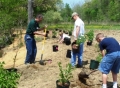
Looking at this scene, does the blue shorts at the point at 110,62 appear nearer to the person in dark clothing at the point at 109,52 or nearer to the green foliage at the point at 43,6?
the person in dark clothing at the point at 109,52

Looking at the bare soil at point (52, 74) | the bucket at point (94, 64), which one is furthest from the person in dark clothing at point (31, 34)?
the bucket at point (94, 64)

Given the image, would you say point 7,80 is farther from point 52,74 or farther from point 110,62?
point 52,74

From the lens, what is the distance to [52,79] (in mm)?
9188

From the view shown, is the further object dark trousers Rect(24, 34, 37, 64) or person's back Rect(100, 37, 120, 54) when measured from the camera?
dark trousers Rect(24, 34, 37, 64)

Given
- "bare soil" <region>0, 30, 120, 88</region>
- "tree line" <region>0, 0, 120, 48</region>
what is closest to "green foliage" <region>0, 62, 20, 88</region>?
"bare soil" <region>0, 30, 120, 88</region>

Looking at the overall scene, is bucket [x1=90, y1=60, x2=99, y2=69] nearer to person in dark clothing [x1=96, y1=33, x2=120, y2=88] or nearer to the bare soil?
the bare soil

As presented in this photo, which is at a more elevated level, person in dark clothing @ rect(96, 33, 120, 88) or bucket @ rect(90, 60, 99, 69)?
person in dark clothing @ rect(96, 33, 120, 88)

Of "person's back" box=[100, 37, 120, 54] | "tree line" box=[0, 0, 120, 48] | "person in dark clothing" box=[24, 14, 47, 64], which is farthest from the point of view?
"tree line" box=[0, 0, 120, 48]

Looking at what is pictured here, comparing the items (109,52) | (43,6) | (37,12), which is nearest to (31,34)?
(109,52)

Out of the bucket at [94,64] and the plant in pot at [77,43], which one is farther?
the bucket at [94,64]

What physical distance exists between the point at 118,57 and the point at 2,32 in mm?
13765

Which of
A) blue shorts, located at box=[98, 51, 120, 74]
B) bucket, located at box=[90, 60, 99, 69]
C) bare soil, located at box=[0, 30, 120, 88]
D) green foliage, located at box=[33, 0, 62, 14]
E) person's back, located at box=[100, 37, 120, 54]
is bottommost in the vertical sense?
bare soil, located at box=[0, 30, 120, 88]

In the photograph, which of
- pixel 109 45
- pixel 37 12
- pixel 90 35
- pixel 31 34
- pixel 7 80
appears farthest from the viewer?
pixel 37 12

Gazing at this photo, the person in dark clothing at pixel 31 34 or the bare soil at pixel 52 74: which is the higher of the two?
the person in dark clothing at pixel 31 34
